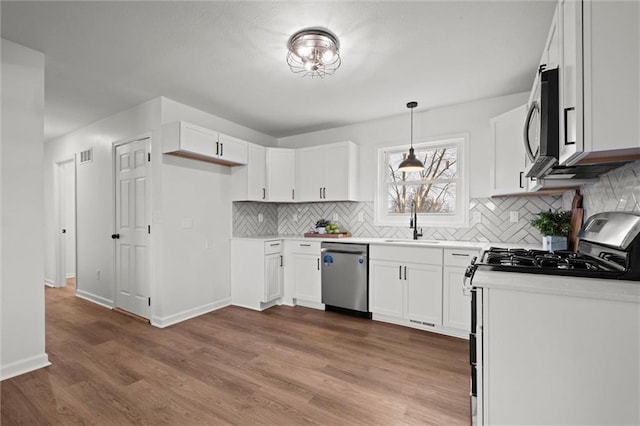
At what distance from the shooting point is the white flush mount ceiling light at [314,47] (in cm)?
Result: 215

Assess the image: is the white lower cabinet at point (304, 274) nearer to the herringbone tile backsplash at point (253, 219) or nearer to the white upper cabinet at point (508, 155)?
the herringbone tile backsplash at point (253, 219)

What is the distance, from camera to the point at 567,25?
1.25 m

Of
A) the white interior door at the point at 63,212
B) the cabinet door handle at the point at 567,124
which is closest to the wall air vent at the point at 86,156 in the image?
the white interior door at the point at 63,212

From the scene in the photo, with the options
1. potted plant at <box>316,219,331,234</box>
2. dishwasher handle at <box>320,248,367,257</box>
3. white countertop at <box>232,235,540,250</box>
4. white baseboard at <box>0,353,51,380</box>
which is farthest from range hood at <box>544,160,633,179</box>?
white baseboard at <box>0,353,51,380</box>

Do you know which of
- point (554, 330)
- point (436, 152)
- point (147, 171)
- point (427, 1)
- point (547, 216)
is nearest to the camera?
point (554, 330)

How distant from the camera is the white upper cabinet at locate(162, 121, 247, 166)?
3.23 m

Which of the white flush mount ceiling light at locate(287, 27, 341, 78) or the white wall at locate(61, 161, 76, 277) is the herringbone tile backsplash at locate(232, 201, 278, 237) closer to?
the white flush mount ceiling light at locate(287, 27, 341, 78)

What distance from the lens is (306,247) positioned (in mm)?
4020

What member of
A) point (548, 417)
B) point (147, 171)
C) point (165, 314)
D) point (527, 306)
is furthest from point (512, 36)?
point (165, 314)

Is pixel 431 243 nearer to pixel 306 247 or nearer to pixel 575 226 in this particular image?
pixel 575 226

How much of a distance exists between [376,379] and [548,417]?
124 cm

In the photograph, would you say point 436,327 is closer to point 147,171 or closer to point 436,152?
point 436,152

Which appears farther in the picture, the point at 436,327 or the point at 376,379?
the point at 436,327

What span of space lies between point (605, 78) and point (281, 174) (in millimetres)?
3736
